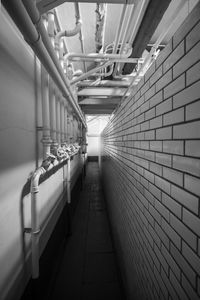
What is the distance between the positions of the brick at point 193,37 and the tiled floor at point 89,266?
2.52 metres

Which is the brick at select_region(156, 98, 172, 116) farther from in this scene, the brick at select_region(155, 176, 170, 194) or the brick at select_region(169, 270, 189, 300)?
the brick at select_region(169, 270, 189, 300)

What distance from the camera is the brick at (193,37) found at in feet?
2.02

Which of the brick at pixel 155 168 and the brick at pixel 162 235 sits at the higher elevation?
the brick at pixel 155 168

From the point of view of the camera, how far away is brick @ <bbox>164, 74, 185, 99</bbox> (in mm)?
727

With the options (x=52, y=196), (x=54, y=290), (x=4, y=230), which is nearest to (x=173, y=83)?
(x=4, y=230)

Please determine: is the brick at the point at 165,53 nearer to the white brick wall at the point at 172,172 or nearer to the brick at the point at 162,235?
the white brick wall at the point at 172,172

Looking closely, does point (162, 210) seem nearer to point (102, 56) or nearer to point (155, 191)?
point (155, 191)

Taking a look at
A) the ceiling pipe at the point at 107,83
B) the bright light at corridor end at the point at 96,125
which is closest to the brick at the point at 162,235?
the ceiling pipe at the point at 107,83

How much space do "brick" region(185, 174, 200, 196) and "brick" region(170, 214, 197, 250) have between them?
0.17m

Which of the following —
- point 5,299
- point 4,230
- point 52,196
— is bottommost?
point 5,299

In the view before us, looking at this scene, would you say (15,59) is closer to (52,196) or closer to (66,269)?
(52,196)

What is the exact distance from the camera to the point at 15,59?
1283mm

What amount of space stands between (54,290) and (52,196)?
1121 mm

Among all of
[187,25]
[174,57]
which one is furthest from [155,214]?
[187,25]
